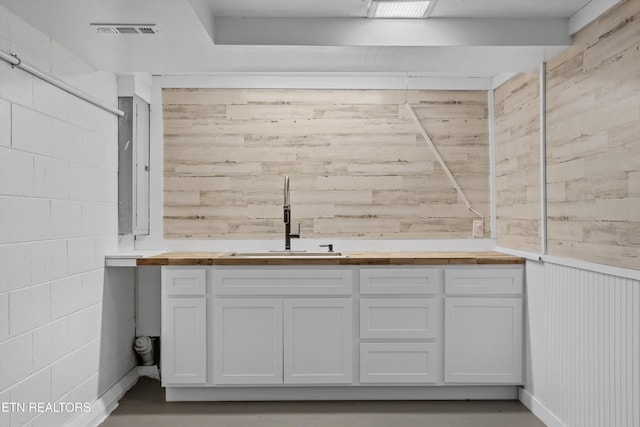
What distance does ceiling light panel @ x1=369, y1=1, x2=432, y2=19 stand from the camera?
9.07 feet

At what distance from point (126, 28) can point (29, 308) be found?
1388 mm

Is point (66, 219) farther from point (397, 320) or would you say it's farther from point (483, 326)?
point (483, 326)

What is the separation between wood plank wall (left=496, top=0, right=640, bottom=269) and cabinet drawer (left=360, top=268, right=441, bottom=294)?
732mm

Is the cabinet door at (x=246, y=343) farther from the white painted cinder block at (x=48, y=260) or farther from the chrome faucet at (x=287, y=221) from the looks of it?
the white painted cinder block at (x=48, y=260)

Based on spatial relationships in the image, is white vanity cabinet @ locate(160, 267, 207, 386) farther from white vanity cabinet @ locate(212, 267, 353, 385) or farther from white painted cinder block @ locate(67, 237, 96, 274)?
white painted cinder block @ locate(67, 237, 96, 274)

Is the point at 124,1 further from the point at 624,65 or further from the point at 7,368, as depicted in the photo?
the point at 624,65

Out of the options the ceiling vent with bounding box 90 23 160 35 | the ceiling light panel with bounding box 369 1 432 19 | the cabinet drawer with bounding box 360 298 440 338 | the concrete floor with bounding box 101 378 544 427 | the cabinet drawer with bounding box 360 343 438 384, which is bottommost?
the concrete floor with bounding box 101 378 544 427

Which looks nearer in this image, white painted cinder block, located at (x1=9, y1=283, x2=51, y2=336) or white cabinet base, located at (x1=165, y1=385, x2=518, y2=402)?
white painted cinder block, located at (x1=9, y1=283, x2=51, y2=336)

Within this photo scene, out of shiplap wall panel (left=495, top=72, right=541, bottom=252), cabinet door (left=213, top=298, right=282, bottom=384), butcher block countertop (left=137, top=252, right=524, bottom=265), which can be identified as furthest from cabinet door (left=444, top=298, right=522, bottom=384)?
cabinet door (left=213, top=298, right=282, bottom=384)

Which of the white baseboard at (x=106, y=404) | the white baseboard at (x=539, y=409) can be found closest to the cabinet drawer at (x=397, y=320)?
the white baseboard at (x=539, y=409)

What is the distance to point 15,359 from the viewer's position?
2361mm

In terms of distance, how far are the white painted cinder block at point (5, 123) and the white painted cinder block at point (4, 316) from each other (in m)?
0.65

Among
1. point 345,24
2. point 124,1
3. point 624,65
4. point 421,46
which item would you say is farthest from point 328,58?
point 624,65

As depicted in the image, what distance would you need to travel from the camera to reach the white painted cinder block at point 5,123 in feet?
7.54
